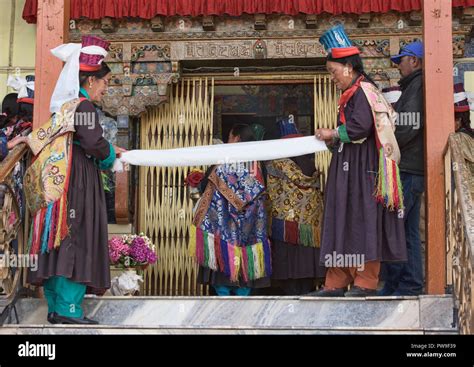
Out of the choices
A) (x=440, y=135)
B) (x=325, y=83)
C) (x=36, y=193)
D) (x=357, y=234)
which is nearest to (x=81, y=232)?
(x=36, y=193)

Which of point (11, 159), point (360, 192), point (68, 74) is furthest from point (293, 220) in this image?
point (11, 159)

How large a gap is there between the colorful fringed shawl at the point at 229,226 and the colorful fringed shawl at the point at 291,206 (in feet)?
0.89

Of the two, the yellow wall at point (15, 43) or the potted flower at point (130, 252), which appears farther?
the yellow wall at point (15, 43)

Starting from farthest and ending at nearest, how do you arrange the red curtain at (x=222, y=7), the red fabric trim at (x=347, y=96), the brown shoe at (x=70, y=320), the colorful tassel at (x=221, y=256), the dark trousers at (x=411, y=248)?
the red curtain at (x=222, y=7) → the colorful tassel at (x=221, y=256) → the dark trousers at (x=411, y=248) → the red fabric trim at (x=347, y=96) → the brown shoe at (x=70, y=320)

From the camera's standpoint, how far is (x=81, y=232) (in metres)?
6.92

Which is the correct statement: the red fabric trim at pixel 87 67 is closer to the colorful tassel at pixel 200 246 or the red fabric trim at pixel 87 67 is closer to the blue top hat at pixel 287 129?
the colorful tassel at pixel 200 246

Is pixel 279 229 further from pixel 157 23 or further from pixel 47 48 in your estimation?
pixel 47 48

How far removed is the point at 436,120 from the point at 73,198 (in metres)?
2.51

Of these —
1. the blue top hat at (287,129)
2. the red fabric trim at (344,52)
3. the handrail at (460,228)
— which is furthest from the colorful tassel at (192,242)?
the handrail at (460,228)

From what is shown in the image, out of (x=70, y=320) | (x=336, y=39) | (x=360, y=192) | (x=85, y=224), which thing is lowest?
(x=70, y=320)

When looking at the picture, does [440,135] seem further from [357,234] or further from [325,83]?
[325,83]

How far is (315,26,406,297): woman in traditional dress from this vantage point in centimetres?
705

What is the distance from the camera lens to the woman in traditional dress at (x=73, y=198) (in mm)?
6777

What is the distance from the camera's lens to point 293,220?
951 cm
